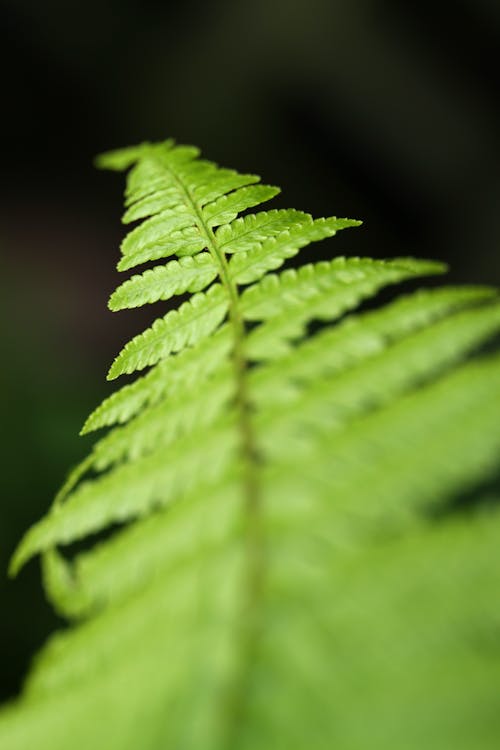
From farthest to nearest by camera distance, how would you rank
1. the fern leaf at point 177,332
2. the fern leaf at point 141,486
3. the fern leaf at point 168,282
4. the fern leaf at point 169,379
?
the fern leaf at point 168,282 → the fern leaf at point 177,332 → the fern leaf at point 169,379 → the fern leaf at point 141,486

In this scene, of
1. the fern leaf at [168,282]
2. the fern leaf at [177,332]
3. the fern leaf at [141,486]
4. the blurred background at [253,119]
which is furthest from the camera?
the blurred background at [253,119]

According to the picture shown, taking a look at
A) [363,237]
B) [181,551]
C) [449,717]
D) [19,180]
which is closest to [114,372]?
[181,551]

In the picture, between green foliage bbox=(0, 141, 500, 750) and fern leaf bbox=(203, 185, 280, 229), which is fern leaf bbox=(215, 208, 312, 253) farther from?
green foliage bbox=(0, 141, 500, 750)

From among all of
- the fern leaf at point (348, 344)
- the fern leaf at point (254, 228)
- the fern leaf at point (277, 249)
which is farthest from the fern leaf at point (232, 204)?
the fern leaf at point (348, 344)

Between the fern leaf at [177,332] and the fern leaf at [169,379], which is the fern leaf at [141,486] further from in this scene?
the fern leaf at [177,332]

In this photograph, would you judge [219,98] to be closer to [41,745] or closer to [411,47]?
[411,47]

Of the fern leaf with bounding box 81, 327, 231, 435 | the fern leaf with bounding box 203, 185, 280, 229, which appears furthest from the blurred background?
the fern leaf with bounding box 81, 327, 231, 435
